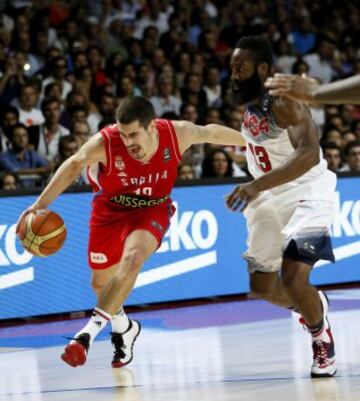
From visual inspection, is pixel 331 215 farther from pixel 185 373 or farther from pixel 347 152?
pixel 347 152

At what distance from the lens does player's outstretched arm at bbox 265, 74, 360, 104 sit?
16.5 feet

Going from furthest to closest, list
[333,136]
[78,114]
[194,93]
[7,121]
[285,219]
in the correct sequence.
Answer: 1. [194,93]
2. [333,136]
3. [78,114]
4. [7,121]
5. [285,219]

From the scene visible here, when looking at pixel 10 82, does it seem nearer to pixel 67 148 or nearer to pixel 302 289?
pixel 67 148

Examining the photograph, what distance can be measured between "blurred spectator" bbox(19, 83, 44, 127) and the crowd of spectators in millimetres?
16

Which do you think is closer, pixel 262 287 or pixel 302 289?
pixel 302 289

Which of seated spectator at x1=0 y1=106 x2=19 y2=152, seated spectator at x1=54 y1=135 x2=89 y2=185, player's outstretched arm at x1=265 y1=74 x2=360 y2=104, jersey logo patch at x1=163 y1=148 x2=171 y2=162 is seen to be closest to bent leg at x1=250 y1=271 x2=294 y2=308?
jersey logo patch at x1=163 y1=148 x2=171 y2=162

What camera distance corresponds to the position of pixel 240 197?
6.42 metres

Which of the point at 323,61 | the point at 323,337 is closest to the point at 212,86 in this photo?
the point at 323,61

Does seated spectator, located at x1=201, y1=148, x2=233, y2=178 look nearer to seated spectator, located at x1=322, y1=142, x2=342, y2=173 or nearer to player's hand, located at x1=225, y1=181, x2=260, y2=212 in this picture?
seated spectator, located at x1=322, y1=142, x2=342, y2=173

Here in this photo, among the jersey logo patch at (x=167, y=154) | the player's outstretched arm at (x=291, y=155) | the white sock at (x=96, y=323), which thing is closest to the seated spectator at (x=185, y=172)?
the jersey logo patch at (x=167, y=154)

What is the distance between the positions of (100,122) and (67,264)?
2.51 m

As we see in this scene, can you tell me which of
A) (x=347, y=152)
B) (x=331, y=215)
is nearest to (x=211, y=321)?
(x=331, y=215)

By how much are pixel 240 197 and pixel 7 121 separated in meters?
6.54

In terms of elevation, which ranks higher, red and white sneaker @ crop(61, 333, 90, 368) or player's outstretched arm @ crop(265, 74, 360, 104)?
player's outstretched arm @ crop(265, 74, 360, 104)
